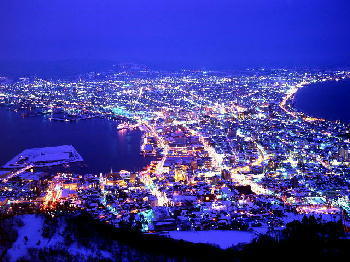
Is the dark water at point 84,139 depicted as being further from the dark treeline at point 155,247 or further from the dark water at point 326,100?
the dark water at point 326,100

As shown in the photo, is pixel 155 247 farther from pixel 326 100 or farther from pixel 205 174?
pixel 326 100

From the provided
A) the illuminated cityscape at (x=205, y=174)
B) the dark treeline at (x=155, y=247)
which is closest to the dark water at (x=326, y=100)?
the illuminated cityscape at (x=205, y=174)

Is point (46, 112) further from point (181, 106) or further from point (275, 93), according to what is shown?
point (275, 93)

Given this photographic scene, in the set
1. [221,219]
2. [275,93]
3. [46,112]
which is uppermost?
[275,93]

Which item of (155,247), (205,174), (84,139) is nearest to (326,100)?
(84,139)

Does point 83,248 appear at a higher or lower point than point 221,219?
lower

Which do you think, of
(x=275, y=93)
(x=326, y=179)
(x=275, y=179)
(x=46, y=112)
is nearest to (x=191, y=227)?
(x=275, y=179)
